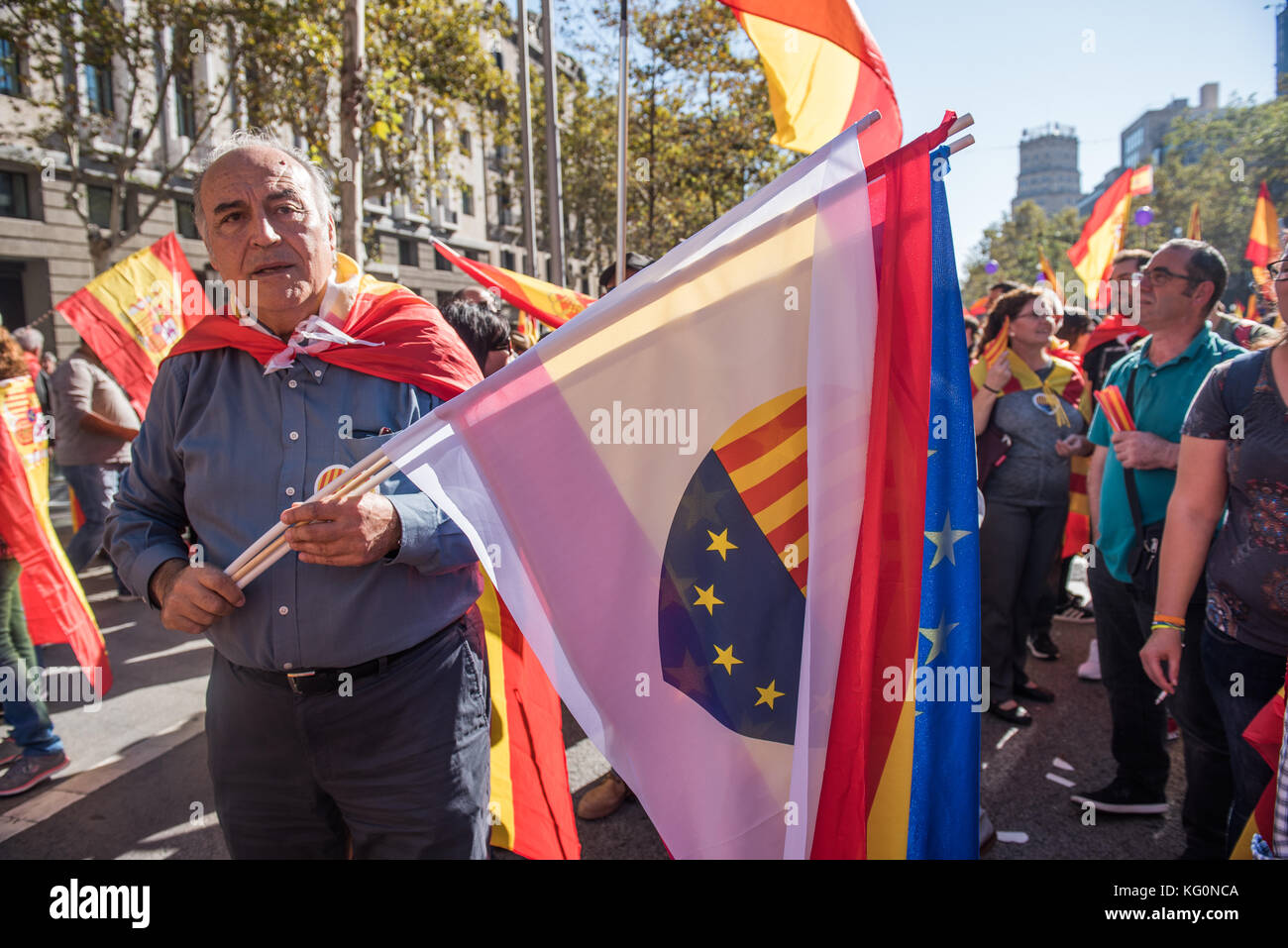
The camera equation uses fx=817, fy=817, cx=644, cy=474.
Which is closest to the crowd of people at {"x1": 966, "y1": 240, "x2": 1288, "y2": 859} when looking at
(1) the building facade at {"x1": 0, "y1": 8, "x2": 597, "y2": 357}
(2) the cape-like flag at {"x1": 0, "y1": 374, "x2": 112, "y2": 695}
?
(2) the cape-like flag at {"x1": 0, "y1": 374, "x2": 112, "y2": 695}

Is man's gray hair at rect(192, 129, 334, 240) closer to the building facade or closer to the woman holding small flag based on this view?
the woman holding small flag

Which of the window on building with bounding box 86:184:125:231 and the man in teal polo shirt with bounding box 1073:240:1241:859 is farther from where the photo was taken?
the window on building with bounding box 86:184:125:231

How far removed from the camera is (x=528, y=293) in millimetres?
4230

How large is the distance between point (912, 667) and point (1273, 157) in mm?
35870

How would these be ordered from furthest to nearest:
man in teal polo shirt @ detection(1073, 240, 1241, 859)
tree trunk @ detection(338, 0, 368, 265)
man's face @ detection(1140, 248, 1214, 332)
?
tree trunk @ detection(338, 0, 368, 265), man's face @ detection(1140, 248, 1214, 332), man in teal polo shirt @ detection(1073, 240, 1241, 859)

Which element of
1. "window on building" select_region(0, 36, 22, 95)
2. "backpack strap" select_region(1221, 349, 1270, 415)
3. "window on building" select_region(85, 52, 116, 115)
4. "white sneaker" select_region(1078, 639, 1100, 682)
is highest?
"window on building" select_region(85, 52, 116, 115)

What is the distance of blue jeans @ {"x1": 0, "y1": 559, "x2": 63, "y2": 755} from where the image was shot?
3570mm

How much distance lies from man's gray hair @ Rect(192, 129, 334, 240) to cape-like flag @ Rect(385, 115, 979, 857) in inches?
31.5

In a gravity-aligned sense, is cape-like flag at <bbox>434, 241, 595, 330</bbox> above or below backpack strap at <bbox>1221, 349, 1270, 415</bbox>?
above

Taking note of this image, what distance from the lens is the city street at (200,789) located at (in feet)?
10.2

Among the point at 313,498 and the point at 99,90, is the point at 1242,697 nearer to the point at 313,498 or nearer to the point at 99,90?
the point at 313,498

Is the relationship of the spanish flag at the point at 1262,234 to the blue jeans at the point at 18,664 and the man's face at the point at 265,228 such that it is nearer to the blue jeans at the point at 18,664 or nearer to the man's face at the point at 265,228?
the man's face at the point at 265,228

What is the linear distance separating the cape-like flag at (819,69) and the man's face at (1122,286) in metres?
2.57

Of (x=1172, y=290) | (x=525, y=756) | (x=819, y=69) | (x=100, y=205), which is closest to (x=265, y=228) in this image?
(x=525, y=756)
